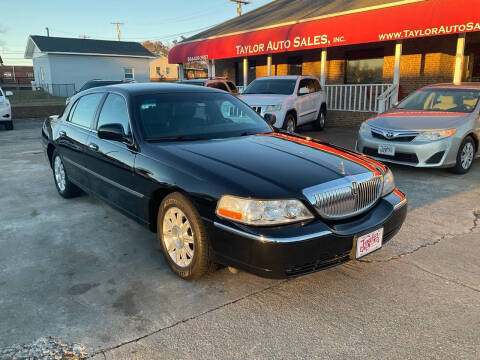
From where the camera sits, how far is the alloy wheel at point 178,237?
10.3 feet

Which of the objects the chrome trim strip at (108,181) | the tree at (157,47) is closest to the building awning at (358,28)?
the chrome trim strip at (108,181)

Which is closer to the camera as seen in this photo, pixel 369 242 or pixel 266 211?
pixel 266 211

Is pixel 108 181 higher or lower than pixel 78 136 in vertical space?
lower

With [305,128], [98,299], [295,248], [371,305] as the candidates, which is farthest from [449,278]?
[305,128]

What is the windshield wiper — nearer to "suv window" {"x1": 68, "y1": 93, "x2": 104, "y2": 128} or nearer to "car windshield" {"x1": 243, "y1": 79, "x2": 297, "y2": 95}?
"suv window" {"x1": 68, "y1": 93, "x2": 104, "y2": 128}

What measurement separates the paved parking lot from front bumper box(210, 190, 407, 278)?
368mm

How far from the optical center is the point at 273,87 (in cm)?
1166

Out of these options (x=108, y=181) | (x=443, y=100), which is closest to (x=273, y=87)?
(x=443, y=100)

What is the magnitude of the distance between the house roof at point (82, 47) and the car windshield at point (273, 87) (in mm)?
24647

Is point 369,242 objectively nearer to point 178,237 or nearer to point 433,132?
point 178,237

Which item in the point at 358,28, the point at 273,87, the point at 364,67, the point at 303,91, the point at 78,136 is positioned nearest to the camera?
the point at 78,136

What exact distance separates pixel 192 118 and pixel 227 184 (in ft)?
4.65

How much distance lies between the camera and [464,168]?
6.79 m

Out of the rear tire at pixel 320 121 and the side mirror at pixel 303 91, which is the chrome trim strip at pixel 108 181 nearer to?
the side mirror at pixel 303 91
